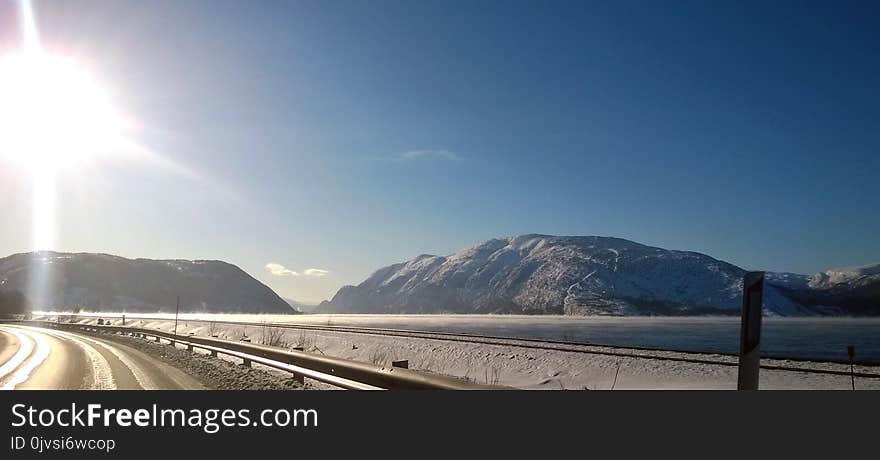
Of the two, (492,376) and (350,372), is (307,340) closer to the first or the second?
(492,376)

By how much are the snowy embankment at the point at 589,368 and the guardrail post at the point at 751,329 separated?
58.0ft

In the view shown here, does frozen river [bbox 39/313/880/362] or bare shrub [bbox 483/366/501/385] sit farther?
frozen river [bbox 39/313/880/362]

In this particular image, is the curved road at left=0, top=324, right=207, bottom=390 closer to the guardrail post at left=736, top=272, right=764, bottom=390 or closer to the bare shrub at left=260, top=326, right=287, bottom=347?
the guardrail post at left=736, top=272, right=764, bottom=390

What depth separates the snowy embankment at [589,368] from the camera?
22.7 meters

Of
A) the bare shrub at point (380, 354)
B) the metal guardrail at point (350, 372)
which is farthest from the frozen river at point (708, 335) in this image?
the metal guardrail at point (350, 372)

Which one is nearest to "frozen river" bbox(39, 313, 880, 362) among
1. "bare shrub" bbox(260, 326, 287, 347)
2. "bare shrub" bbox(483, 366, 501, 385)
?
"bare shrub" bbox(483, 366, 501, 385)

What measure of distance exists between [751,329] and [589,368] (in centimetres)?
2435

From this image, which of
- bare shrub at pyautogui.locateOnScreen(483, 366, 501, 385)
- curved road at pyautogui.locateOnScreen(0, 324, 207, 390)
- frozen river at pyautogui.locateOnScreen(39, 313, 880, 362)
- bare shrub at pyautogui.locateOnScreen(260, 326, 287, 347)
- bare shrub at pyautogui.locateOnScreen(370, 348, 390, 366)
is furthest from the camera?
frozen river at pyautogui.locateOnScreen(39, 313, 880, 362)

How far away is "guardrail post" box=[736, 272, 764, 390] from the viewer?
5141mm

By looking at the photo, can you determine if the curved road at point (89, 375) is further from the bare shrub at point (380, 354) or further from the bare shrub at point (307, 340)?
the bare shrub at point (307, 340)

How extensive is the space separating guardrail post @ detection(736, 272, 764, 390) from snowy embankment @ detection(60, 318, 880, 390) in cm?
1767
